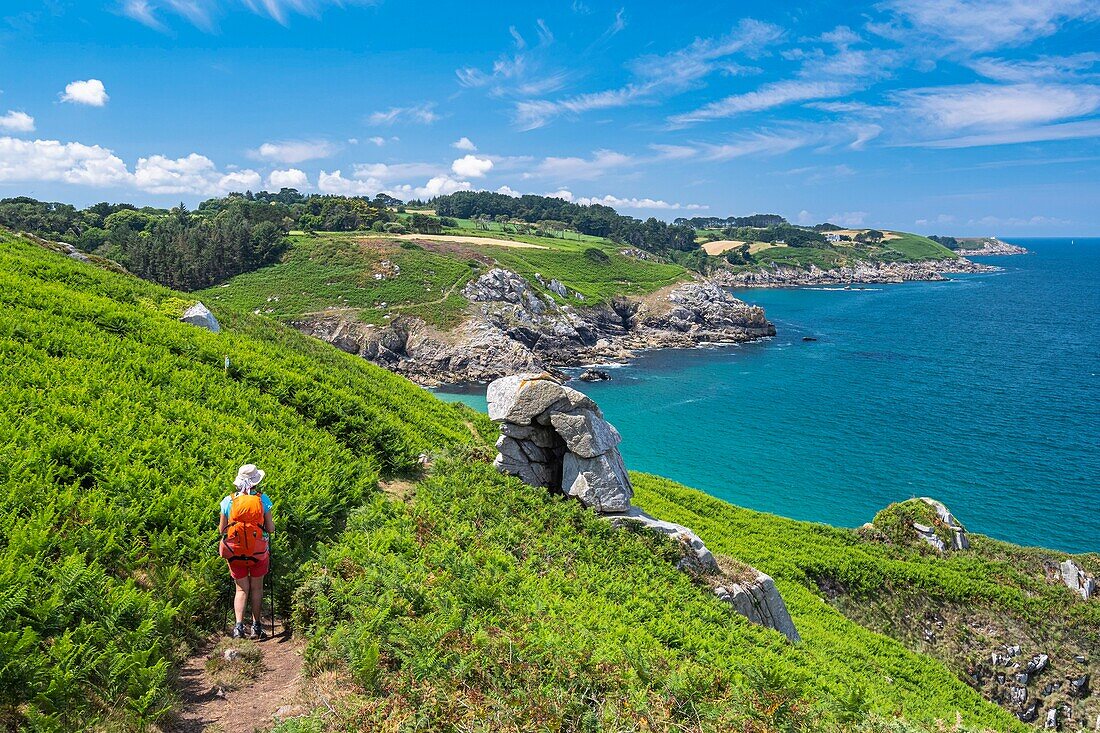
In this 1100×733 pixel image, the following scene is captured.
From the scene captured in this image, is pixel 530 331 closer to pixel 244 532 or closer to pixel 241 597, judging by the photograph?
pixel 244 532

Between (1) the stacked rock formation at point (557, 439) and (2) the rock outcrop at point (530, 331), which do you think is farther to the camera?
(2) the rock outcrop at point (530, 331)

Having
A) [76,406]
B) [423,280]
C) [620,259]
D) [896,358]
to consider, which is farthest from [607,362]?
[76,406]

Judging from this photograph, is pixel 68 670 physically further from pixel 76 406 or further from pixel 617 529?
pixel 617 529

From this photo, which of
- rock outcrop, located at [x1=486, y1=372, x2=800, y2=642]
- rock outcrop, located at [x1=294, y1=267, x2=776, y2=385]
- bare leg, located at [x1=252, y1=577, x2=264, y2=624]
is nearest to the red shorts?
bare leg, located at [x1=252, y1=577, x2=264, y2=624]

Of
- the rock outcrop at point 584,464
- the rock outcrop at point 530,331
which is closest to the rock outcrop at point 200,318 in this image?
the rock outcrop at point 584,464

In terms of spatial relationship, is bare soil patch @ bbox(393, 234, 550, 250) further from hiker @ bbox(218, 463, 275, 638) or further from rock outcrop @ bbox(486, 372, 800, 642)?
hiker @ bbox(218, 463, 275, 638)

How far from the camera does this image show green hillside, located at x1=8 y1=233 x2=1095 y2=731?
6.59m

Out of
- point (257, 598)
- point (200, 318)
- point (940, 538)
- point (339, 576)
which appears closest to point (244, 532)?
point (257, 598)

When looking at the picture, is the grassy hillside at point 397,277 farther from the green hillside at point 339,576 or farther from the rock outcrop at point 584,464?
the rock outcrop at point 584,464

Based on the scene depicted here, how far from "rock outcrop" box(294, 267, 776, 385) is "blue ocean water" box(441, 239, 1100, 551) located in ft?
29.6

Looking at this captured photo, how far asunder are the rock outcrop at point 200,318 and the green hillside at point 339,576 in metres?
2.40

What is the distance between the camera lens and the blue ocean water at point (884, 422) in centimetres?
4700

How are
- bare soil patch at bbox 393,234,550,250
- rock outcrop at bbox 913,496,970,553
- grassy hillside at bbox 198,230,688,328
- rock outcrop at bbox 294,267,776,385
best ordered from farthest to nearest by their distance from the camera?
bare soil patch at bbox 393,234,550,250 → grassy hillside at bbox 198,230,688,328 → rock outcrop at bbox 294,267,776,385 → rock outcrop at bbox 913,496,970,553

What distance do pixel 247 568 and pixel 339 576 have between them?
146cm
